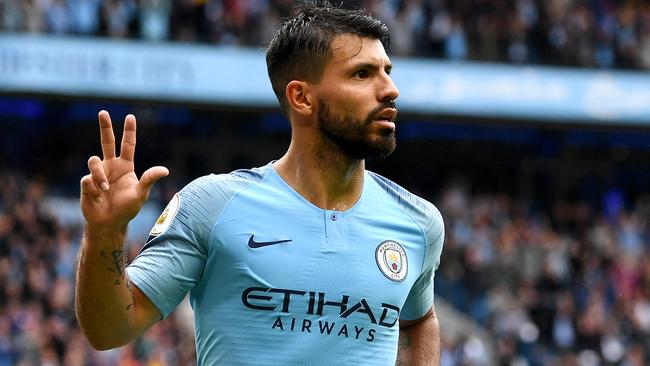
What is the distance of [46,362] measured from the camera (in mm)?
13406

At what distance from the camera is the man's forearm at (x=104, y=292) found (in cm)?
→ 321

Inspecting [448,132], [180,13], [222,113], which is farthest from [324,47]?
[448,132]

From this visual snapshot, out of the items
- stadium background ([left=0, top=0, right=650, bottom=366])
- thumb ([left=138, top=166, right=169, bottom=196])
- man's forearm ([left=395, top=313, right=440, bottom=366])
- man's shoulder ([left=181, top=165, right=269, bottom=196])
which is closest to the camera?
thumb ([left=138, top=166, right=169, bottom=196])

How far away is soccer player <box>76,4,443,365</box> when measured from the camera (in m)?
3.35

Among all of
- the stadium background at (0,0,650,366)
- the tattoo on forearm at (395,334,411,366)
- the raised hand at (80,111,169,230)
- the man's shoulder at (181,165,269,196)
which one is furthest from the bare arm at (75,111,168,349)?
the stadium background at (0,0,650,366)

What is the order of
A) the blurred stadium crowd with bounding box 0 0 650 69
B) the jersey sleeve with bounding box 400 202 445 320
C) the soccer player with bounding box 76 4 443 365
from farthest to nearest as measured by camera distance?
the blurred stadium crowd with bounding box 0 0 650 69 → the jersey sleeve with bounding box 400 202 445 320 → the soccer player with bounding box 76 4 443 365

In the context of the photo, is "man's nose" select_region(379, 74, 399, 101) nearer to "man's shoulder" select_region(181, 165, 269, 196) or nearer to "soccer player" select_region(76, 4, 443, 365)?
"soccer player" select_region(76, 4, 443, 365)

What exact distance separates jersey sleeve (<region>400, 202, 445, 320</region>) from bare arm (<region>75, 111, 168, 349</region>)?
0.95 metres

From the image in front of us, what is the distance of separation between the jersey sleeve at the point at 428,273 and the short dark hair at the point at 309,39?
558 mm

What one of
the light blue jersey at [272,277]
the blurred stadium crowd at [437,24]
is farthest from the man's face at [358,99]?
the blurred stadium crowd at [437,24]

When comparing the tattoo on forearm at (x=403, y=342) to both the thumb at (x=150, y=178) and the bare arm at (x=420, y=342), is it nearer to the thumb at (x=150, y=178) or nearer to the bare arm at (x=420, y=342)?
the bare arm at (x=420, y=342)

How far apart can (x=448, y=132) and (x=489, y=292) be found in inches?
276

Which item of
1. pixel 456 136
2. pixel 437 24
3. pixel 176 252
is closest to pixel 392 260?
pixel 176 252

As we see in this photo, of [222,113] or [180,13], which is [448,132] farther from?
[180,13]
